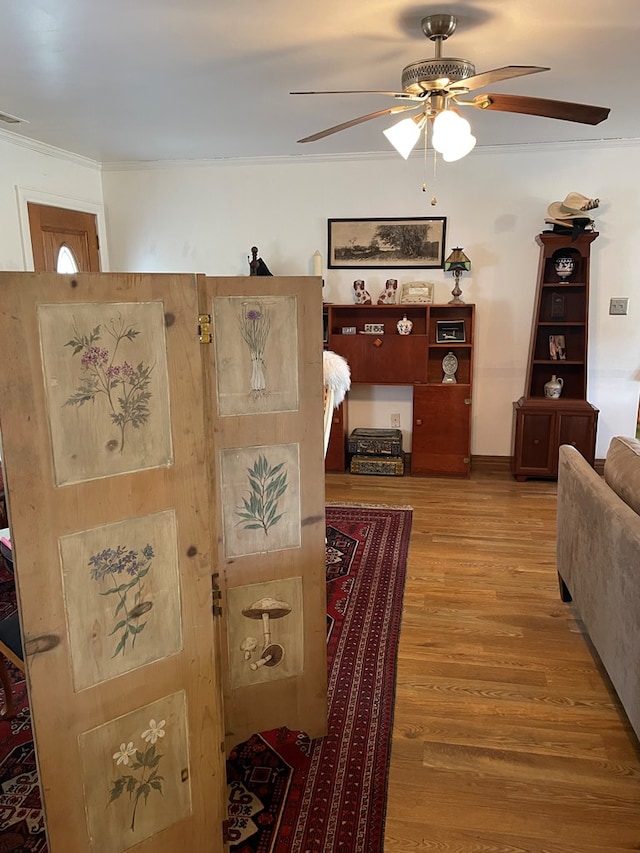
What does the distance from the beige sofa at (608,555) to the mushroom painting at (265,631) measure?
1141 millimetres

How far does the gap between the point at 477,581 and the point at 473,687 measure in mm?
887

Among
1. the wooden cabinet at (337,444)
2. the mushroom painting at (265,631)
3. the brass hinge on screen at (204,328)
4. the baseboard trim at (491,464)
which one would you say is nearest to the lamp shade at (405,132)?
the brass hinge on screen at (204,328)

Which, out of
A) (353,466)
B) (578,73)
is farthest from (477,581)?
(578,73)

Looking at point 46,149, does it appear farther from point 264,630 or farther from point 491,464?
point 491,464

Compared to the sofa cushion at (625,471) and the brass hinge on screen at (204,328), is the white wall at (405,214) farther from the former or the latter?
the brass hinge on screen at (204,328)

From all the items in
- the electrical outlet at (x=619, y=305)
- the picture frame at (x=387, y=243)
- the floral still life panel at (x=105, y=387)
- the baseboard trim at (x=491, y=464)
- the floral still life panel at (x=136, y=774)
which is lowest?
the baseboard trim at (x=491, y=464)

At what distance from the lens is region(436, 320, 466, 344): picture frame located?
4.92 m

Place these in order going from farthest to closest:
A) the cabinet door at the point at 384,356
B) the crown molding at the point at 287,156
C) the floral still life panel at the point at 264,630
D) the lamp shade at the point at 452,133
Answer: the cabinet door at the point at 384,356, the crown molding at the point at 287,156, the lamp shade at the point at 452,133, the floral still life panel at the point at 264,630

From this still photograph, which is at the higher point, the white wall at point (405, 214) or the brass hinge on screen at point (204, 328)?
the white wall at point (405, 214)

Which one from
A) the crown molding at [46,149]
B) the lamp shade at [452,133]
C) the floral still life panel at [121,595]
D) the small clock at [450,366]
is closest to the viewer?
the floral still life panel at [121,595]

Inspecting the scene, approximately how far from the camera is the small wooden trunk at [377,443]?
198 inches

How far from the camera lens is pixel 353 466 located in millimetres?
5078

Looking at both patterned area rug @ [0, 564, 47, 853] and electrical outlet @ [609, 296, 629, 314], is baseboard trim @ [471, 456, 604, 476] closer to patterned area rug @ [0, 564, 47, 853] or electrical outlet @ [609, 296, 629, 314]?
electrical outlet @ [609, 296, 629, 314]

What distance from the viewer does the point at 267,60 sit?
113 inches
